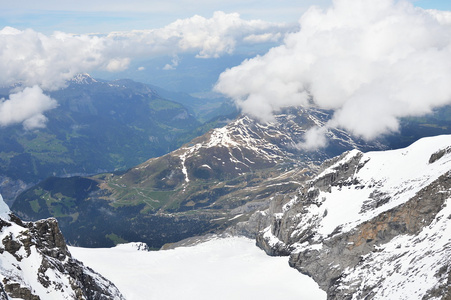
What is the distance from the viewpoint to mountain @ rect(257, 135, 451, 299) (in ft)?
256

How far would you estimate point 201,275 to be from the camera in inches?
5089

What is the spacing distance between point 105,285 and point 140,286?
2569cm

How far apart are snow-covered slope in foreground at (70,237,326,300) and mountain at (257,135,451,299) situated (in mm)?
6990

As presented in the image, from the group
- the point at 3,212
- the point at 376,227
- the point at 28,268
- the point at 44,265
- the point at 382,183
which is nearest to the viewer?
the point at 28,268

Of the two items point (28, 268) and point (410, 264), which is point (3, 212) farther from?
point (410, 264)

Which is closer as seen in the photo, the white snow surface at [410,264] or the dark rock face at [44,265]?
the dark rock face at [44,265]

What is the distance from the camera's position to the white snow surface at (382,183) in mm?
107200

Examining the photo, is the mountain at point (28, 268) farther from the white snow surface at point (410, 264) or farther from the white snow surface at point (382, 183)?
the white snow surface at point (382, 183)

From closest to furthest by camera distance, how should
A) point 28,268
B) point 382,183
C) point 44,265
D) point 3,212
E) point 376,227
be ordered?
point 28,268
point 44,265
point 3,212
point 376,227
point 382,183

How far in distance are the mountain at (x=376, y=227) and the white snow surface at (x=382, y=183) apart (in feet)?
1.31

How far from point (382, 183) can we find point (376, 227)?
2717 centimetres

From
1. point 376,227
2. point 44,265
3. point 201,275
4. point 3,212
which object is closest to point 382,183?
point 376,227

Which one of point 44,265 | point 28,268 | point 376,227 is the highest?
point 28,268

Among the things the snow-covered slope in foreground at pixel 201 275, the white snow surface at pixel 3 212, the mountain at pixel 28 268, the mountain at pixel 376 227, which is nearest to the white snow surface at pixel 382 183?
the mountain at pixel 376 227
